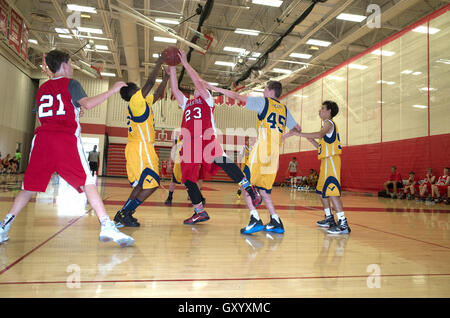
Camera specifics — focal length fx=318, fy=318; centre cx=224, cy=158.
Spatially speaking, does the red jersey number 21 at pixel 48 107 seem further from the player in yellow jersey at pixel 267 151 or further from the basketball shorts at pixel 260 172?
the basketball shorts at pixel 260 172

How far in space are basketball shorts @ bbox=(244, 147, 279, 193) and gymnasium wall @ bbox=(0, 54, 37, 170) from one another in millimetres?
18613

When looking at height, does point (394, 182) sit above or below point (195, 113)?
below

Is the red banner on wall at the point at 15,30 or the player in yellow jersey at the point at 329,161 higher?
the red banner on wall at the point at 15,30

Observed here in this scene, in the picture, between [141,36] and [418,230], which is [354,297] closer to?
[418,230]

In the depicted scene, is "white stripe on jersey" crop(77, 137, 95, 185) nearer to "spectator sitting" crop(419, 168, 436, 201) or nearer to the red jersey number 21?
the red jersey number 21

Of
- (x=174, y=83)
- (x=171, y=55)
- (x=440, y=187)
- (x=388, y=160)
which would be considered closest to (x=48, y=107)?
(x=171, y=55)

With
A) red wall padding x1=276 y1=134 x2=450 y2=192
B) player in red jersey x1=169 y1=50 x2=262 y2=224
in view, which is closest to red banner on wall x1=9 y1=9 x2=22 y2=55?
player in red jersey x1=169 y1=50 x2=262 y2=224

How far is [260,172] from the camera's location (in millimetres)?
3619

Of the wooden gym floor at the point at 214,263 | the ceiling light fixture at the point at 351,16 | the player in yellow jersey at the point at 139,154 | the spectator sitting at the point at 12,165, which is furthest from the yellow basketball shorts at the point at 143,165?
the spectator sitting at the point at 12,165

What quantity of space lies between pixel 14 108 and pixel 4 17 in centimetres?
1078

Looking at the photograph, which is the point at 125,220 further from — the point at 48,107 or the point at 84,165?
the point at 48,107

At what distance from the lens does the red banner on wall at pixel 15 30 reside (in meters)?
10.6

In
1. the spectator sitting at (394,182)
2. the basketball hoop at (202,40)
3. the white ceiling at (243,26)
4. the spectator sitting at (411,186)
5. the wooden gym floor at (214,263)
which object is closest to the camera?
the wooden gym floor at (214,263)

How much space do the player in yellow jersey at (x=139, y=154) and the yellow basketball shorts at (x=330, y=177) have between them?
212 cm
